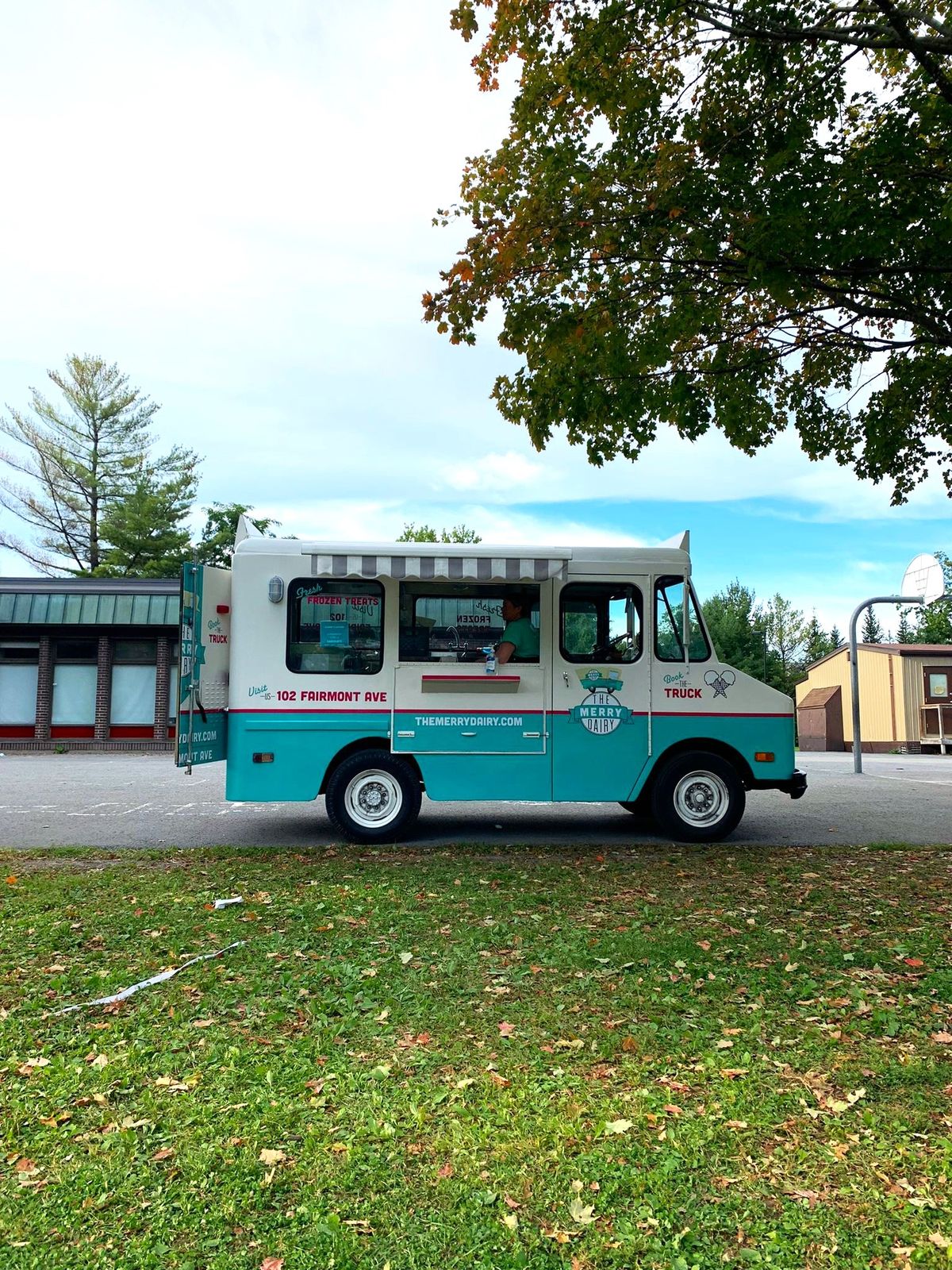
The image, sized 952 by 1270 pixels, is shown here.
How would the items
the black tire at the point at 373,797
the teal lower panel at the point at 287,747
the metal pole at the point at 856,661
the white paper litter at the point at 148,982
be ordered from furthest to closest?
the metal pole at the point at 856,661, the black tire at the point at 373,797, the teal lower panel at the point at 287,747, the white paper litter at the point at 148,982

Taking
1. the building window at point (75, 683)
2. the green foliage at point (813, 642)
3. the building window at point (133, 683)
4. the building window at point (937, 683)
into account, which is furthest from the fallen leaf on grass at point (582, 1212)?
the green foliage at point (813, 642)

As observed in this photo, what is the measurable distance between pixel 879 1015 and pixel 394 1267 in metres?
2.77

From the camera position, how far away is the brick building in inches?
1065

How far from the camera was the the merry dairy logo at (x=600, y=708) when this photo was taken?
8.87 m

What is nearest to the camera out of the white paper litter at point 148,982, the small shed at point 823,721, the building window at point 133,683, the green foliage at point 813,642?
the white paper litter at point 148,982

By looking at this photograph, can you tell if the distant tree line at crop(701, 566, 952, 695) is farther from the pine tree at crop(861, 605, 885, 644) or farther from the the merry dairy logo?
the the merry dairy logo

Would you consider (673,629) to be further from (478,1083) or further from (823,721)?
(823,721)

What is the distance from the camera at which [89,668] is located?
2764 cm

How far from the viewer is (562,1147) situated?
2914mm

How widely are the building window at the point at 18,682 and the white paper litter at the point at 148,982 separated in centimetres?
2551

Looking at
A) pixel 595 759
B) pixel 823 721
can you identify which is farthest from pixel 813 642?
pixel 595 759

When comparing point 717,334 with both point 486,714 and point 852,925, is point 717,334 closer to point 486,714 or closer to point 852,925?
point 486,714

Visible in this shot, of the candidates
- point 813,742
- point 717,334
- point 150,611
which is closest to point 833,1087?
point 717,334

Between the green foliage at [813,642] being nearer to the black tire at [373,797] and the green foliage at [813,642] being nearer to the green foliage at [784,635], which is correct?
the green foliage at [784,635]
